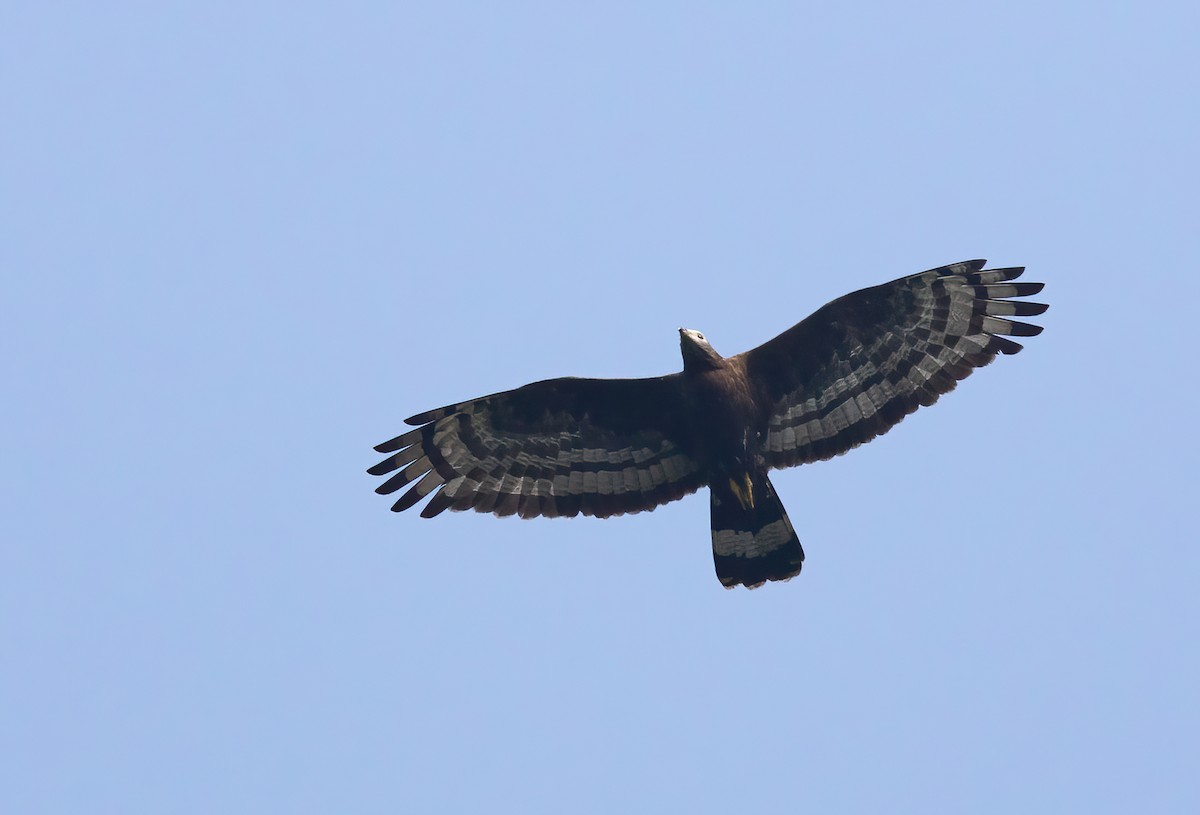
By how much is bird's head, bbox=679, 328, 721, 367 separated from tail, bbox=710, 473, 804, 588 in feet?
4.11

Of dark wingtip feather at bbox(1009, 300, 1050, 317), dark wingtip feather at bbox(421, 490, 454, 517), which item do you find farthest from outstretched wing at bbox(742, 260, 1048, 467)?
dark wingtip feather at bbox(421, 490, 454, 517)

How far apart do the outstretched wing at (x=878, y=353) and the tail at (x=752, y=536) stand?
43cm

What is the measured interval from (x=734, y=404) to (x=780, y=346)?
2.67ft

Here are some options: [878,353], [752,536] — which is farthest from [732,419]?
[878,353]

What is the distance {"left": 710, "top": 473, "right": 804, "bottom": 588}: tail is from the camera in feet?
66.6

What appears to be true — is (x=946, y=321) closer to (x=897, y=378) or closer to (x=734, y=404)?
(x=897, y=378)

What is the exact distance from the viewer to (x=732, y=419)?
19.9 m

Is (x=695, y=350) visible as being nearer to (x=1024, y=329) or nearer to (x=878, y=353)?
(x=878, y=353)

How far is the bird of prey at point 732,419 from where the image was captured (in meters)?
20.1

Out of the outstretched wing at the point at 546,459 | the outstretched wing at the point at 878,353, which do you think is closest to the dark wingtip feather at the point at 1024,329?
the outstretched wing at the point at 878,353

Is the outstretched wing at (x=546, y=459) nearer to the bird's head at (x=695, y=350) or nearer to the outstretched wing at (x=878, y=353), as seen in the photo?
the bird's head at (x=695, y=350)

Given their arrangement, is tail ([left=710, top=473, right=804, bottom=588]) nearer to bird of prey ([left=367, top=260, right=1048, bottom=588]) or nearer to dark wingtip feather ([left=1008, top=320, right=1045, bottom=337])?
bird of prey ([left=367, top=260, right=1048, bottom=588])

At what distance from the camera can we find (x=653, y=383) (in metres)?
20.2

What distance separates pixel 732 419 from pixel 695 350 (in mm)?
765
